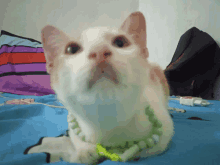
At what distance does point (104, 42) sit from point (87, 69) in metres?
0.06

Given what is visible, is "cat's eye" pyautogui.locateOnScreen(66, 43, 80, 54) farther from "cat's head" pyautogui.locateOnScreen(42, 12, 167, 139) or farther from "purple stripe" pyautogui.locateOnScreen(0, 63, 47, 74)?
"purple stripe" pyautogui.locateOnScreen(0, 63, 47, 74)

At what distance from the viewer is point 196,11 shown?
135cm

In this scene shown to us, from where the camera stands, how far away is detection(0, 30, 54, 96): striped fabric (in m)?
1.27

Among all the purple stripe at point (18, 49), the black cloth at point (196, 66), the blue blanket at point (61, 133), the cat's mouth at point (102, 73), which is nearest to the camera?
the cat's mouth at point (102, 73)

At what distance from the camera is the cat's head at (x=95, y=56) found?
211 millimetres

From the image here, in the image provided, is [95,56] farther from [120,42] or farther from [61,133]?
[61,133]

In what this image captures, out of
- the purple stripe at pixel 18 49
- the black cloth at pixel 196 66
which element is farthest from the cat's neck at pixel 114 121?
the purple stripe at pixel 18 49

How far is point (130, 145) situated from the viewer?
0.29 meters

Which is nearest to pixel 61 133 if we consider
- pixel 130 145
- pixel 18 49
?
pixel 130 145

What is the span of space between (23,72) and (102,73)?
1.36 m

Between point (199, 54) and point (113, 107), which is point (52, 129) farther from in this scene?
point (199, 54)

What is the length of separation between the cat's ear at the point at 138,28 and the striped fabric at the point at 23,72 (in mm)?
1123

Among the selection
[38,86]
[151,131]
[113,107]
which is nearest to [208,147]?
[151,131]

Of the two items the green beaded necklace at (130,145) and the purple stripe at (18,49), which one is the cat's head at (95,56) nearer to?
the green beaded necklace at (130,145)
